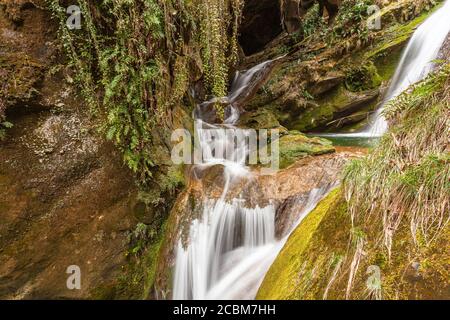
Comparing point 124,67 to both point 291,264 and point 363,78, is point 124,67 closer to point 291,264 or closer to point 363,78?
point 291,264

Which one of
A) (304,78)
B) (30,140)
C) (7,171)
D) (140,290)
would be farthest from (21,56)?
(304,78)

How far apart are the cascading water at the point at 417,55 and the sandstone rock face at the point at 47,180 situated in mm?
6969

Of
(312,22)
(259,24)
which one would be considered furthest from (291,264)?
(259,24)

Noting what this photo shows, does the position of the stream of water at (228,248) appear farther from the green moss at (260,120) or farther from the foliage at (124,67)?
the green moss at (260,120)

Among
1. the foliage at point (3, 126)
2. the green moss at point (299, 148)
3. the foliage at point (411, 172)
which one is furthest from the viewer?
the green moss at point (299, 148)

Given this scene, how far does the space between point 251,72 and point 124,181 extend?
29.7 feet

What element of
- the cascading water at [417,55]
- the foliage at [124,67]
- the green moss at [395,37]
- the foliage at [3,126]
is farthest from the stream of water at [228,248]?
the green moss at [395,37]

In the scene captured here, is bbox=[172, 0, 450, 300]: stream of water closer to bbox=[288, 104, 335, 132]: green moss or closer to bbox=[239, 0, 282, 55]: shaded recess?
bbox=[288, 104, 335, 132]: green moss

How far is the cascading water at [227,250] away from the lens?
4.13 metres

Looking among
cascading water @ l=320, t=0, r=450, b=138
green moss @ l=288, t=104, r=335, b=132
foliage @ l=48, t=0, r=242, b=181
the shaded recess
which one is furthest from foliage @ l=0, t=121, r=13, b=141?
the shaded recess

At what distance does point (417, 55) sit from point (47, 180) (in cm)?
980

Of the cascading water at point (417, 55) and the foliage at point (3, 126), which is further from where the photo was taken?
the cascading water at point (417, 55)

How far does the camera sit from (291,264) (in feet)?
8.71

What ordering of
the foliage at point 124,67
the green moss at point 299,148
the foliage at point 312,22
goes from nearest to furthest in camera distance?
the foliage at point 124,67, the green moss at point 299,148, the foliage at point 312,22
